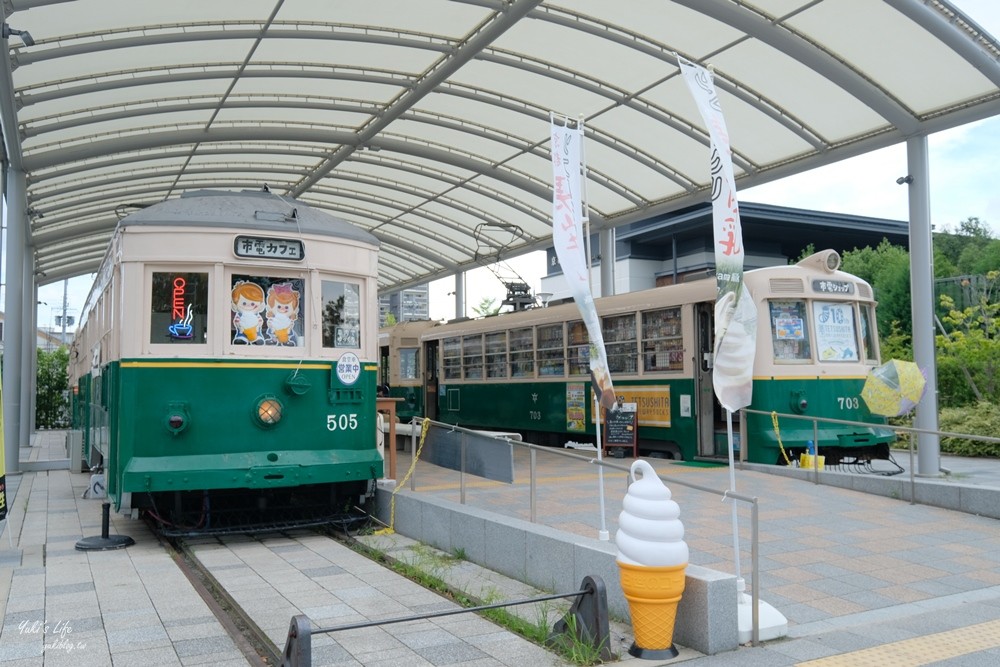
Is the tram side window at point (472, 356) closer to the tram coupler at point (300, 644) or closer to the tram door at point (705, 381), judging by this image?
the tram door at point (705, 381)

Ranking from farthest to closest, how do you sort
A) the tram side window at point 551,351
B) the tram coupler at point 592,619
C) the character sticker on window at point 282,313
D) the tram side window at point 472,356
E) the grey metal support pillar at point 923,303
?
1. the tram side window at point 472,356
2. the tram side window at point 551,351
3. the grey metal support pillar at point 923,303
4. the character sticker on window at point 282,313
5. the tram coupler at point 592,619

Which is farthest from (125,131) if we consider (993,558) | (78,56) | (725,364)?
(993,558)

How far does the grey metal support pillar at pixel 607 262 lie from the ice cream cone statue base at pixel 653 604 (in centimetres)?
1234

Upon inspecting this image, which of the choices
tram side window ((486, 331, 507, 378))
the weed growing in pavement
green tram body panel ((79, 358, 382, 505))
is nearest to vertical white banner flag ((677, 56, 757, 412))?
the weed growing in pavement

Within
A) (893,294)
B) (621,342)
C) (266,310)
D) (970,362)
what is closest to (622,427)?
(621,342)

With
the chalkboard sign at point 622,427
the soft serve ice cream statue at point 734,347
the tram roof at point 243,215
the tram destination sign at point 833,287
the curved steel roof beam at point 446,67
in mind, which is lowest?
the chalkboard sign at point 622,427

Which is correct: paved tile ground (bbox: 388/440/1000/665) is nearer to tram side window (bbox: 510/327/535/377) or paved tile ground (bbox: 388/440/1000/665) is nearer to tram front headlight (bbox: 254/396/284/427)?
tram front headlight (bbox: 254/396/284/427)

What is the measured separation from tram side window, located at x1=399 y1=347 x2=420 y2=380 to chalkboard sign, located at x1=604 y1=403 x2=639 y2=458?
8022 millimetres

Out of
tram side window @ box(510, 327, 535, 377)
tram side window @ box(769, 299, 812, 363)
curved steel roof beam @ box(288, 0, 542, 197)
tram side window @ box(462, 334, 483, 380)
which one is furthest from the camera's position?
tram side window @ box(462, 334, 483, 380)

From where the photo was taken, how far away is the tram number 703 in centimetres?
1184

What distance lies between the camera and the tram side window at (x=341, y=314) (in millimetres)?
8484

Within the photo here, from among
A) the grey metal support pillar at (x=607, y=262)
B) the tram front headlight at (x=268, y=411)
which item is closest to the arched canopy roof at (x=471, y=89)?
the grey metal support pillar at (x=607, y=262)

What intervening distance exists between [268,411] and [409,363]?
42.9 feet

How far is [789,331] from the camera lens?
1185cm
